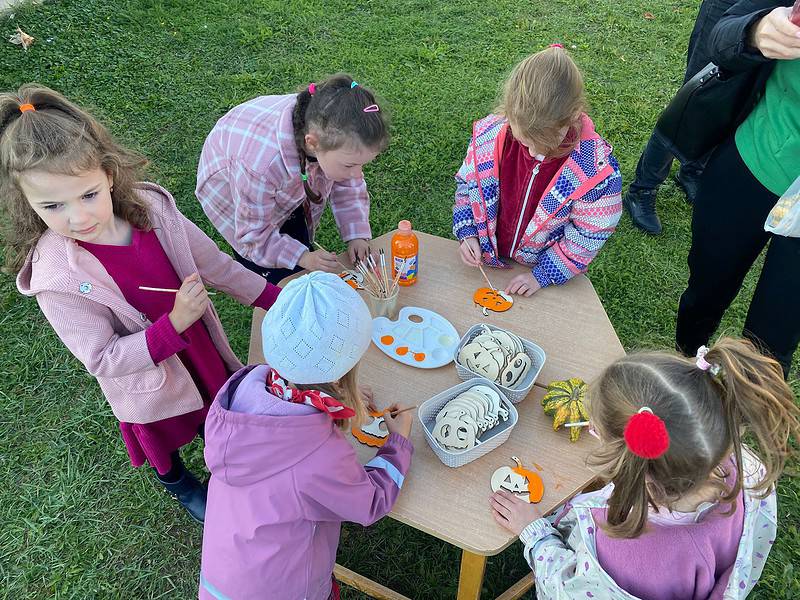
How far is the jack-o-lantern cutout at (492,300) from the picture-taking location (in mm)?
2260

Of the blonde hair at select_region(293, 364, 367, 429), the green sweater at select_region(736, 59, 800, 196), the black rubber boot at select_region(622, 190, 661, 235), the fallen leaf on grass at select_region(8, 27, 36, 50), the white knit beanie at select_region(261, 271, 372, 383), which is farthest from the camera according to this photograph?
the fallen leaf on grass at select_region(8, 27, 36, 50)

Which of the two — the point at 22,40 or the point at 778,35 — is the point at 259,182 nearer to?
the point at 778,35

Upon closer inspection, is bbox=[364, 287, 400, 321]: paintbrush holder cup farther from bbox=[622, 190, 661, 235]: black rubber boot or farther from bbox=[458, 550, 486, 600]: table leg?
bbox=[622, 190, 661, 235]: black rubber boot

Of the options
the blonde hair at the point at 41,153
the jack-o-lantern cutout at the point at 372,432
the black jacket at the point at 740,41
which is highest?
the black jacket at the point at 740,41

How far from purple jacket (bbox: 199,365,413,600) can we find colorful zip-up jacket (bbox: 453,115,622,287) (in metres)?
1.12

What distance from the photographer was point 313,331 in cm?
141

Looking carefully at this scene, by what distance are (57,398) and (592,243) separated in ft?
8.91

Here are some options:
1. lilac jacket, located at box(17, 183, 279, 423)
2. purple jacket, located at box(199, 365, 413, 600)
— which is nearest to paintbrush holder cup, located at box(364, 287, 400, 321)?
lilac jacket, located at box(17, 183, 279, 423)

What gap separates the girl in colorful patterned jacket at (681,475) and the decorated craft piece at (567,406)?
305 millimetres

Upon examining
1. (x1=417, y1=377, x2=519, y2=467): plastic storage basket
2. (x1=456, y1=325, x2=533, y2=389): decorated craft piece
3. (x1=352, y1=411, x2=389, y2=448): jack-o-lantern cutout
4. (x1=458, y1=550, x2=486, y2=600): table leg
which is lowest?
(x1=458, y1=550, x2=486, y2=600): table leg

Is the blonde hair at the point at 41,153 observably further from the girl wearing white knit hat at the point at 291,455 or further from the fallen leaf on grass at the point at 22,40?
the fallen leaf on grass at the point at 22,40

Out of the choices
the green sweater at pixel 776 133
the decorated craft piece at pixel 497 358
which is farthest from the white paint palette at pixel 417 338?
the green sweater at pixel 776 133

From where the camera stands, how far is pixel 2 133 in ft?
5.43

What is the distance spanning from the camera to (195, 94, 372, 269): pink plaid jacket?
2291mm
